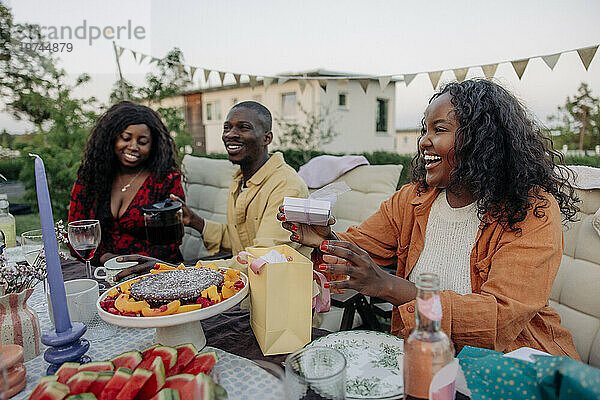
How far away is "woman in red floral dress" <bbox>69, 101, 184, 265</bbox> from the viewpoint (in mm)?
2746

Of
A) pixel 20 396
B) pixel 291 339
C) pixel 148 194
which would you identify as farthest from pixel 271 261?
pixel 148 194

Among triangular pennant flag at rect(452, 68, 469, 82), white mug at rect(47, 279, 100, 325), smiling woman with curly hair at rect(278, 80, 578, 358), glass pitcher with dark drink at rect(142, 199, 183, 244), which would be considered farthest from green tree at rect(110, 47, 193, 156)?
smiling woman with curly hair at rect(278, 80, 578, 358)

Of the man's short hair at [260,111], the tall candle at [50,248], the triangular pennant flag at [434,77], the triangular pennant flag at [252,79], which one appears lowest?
the tall candle at [50,248]

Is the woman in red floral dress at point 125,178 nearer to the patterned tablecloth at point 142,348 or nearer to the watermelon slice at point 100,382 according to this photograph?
the patterned tablecloth at point 142,348

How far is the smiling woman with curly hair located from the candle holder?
0.71 metres

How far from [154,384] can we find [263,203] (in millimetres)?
1643

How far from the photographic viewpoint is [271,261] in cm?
117

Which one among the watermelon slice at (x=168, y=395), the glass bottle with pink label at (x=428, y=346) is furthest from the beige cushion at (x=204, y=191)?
the glass bottle with pink label at (x=428, y=346)

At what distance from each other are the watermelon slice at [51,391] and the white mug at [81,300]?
0.50 meters

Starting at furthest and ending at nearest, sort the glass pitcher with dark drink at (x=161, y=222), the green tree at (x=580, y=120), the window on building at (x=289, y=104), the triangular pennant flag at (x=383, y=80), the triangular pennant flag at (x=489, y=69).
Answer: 1. the window on building at (x=289, y=104)
2. the green tree at (x=580, y=120)
3. the triangular pennant flag at (x=383, y=80)
4. the triangular pennant flag at (x=489, y=69)
5. the glass pitcher with dark drink at (x=161, y=222)

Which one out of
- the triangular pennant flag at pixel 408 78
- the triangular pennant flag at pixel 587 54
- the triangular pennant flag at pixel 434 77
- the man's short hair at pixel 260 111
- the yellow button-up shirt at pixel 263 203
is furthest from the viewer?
the triangular pennant flag at pixel 408 78

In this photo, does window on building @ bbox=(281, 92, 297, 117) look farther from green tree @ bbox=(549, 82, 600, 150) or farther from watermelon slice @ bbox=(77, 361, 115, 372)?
watermelon slice @ bbox=(77, 361, 115, 372)

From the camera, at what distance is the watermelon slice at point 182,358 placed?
93 cm

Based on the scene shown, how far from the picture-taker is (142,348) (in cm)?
125
